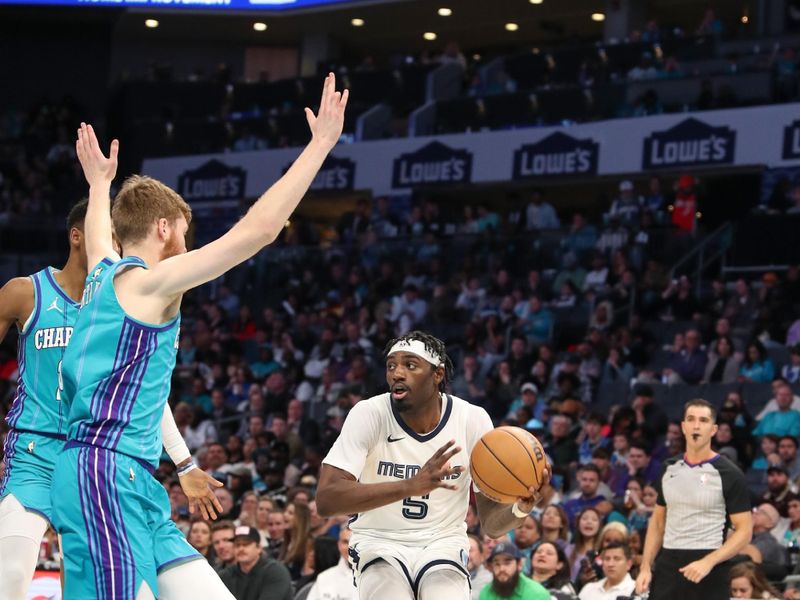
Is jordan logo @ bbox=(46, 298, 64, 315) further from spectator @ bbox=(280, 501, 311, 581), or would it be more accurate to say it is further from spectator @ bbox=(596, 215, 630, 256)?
spectator @ bbox=(596, 215, 630, 256)

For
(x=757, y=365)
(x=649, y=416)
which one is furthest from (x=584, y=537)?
(x=757, y=365)

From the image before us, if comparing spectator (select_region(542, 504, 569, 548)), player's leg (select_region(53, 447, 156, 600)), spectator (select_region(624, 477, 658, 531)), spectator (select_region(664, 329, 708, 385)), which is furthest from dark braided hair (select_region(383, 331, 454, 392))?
spectator (select_region(664, 329, 708, 385))

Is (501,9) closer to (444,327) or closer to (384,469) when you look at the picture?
(444,327)

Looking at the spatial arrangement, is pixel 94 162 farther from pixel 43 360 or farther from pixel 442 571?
pixel 442 571

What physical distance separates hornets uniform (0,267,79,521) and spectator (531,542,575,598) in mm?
Answer: 6064

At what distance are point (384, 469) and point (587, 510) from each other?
5602 mm

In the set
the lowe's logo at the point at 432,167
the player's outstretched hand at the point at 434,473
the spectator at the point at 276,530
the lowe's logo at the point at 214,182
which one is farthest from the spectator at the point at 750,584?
the lowe's logo at the point at 214,182

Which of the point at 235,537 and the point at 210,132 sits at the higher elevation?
the point at 210,132

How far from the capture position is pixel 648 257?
20.2 meters

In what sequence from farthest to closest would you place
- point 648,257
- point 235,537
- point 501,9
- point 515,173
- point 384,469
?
point 501,9
point 515,173
point 648,257
point 235,537
point 384,469

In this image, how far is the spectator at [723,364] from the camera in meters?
16.5

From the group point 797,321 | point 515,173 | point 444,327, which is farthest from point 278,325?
point 797,321

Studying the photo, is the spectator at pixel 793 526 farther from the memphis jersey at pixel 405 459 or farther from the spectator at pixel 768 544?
the memphis jersey at pixel 405 459

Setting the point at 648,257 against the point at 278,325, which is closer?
the point at 648,257
